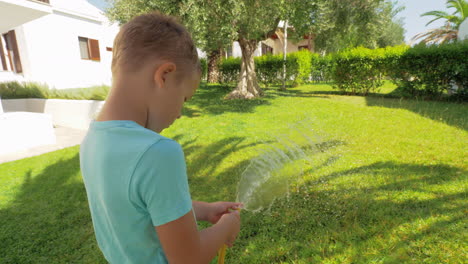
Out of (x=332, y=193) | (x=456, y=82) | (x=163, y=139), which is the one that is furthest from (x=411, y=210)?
(x=456, y=82)

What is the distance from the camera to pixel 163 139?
837 millimetres

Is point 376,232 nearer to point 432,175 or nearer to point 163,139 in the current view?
point 432,175

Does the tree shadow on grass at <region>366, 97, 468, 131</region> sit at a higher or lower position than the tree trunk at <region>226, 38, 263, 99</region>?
lower

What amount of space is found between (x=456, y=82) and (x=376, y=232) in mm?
11737

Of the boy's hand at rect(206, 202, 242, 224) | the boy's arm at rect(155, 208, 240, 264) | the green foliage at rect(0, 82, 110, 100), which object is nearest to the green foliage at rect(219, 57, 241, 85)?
the green foliage at rect(0, 82, 110, 100)

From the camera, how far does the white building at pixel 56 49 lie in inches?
550

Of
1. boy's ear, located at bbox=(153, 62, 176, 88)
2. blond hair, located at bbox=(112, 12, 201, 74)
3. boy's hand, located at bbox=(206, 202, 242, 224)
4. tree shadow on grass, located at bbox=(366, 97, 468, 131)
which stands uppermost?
blond hair, located at bbox=(112, 12, 201, 74)

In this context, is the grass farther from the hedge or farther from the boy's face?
the hedge

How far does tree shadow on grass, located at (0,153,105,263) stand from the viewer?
10.9 feet

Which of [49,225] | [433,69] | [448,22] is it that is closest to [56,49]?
[49,225]

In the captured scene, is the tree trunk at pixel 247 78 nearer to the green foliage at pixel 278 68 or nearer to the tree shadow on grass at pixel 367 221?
the green foliage at pixel 278 68

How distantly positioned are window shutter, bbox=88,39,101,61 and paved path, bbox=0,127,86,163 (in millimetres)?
8969

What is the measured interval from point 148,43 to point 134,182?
491 mm

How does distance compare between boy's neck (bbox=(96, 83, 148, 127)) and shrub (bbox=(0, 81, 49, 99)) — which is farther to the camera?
shrub (bbox=(0, 81, 49, 99))
